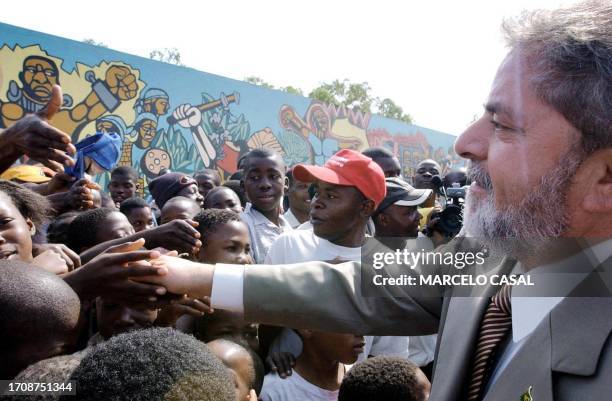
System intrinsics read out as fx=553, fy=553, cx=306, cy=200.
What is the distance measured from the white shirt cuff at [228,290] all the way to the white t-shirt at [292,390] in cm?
100

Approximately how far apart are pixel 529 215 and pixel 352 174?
2086mm

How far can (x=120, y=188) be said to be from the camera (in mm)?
6375

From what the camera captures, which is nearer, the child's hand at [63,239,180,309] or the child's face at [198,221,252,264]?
the child's hand at [63,239,180,309]

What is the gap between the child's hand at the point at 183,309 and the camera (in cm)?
214

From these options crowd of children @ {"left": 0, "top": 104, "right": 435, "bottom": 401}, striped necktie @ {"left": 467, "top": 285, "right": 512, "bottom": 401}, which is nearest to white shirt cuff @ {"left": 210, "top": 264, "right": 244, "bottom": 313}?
crowd of children @ {"left": 0, "top": 104, "right": 435, "bottom": 401}

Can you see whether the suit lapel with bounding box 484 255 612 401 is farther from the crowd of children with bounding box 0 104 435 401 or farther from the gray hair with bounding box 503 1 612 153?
the crowd of children with bounding box 0 104 435 401

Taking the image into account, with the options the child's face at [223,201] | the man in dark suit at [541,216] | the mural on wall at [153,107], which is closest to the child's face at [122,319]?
the man in dark suit at [541,216]

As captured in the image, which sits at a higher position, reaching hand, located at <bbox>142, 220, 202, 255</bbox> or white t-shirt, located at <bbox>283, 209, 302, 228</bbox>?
reaching hand, located at <bbox>142, 220, 202, 255</bbox>

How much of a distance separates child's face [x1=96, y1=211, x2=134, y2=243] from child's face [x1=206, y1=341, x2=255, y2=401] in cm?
112

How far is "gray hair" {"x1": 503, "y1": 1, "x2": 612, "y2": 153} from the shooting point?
53.6 inches

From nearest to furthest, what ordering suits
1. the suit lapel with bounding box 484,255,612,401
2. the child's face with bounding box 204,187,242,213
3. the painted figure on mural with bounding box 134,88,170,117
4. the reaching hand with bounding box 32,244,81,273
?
the suit lapel with bounding box 484,255,612,401 < the reaching hand with bounding box 32,244,81,273 < the child's face with bounding box 204,187,242,213 < the painted figure on mural with bounding box 134,88,170,117

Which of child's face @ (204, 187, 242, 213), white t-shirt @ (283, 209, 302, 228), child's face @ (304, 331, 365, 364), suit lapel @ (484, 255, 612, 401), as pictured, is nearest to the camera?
suit lapel @ (484, 255, 612, 401)

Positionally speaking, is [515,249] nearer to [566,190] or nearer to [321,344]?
[566,190]

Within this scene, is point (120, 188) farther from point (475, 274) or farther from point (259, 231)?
point (475, 274)
